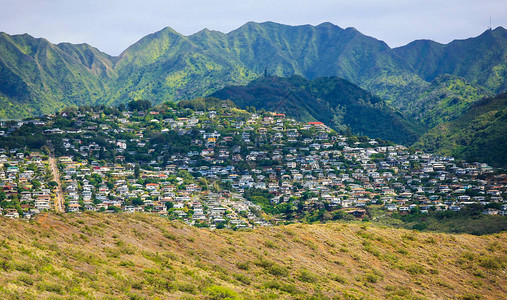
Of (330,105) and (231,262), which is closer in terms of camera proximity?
(231,262)

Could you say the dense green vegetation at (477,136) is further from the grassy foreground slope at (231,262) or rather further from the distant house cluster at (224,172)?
the grassy foreground slope at (231,262)

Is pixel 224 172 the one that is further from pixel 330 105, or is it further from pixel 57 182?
pixel 330 105

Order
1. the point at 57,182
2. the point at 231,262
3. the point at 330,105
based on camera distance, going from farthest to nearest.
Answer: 1. the point at 330,105
2. the point at 57,182
3. the point at 231,262

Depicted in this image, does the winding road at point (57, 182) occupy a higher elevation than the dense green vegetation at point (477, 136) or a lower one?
lower

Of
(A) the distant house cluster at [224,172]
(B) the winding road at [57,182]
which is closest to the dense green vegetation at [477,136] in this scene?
(A) the distant house cluster at [224,172]

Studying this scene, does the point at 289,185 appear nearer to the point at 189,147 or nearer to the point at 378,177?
the point at 378,177

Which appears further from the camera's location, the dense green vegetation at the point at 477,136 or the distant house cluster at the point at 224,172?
the dense green vegetation at the point at 477,136

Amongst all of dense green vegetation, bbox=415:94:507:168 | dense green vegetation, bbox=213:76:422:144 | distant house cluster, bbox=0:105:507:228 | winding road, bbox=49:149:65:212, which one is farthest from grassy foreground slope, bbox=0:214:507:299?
dense green vegetation, bbox=213:76:422:144

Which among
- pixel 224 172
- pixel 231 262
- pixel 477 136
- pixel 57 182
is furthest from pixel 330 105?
pixel 231 262
